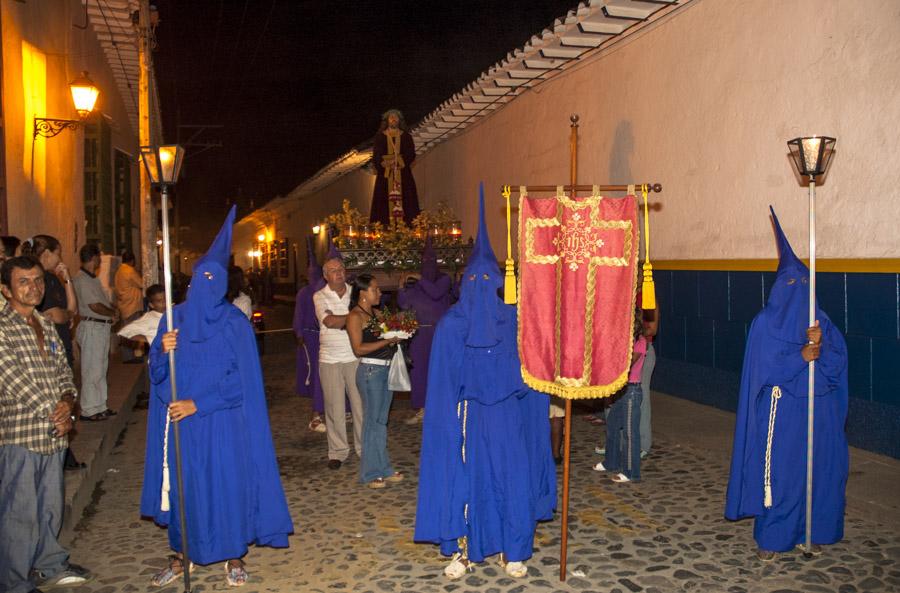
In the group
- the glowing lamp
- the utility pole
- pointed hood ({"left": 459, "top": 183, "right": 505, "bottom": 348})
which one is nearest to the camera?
pointed hood ({"left": 459, "top": 183, "right": 505, "bottom": 348})

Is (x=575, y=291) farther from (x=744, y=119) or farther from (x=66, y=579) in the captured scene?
(x=744, y=119)

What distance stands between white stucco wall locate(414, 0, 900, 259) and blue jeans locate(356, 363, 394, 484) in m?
4.68

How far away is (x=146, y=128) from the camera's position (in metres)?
13.8

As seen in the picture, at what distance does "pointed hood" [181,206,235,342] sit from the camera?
4.50m

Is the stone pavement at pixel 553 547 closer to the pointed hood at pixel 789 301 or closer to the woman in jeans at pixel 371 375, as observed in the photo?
the woman in jeans at pixel 371 375

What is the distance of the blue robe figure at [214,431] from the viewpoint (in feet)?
14.9

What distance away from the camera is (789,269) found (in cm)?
500

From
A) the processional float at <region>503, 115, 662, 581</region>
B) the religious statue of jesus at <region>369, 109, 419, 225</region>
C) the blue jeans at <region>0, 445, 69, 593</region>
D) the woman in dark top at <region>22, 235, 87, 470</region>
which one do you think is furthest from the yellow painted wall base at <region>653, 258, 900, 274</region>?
the woman in dark top at <region>22, 235, 87, 470</region>

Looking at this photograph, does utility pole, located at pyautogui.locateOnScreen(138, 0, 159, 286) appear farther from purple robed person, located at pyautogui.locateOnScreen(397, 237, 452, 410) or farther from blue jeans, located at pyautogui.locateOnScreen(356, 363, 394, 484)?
blue jeans, located at pyautogui.locateOnScreen(356, 363, 394, 484)

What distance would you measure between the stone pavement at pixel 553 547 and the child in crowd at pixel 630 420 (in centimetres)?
16

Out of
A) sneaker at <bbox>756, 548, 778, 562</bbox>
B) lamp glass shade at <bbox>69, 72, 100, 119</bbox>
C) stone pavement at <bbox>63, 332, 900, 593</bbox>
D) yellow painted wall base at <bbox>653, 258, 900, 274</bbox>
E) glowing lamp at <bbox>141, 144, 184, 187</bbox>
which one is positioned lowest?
stone pavement at <bbox>63, 332, 900, 593</bbox>

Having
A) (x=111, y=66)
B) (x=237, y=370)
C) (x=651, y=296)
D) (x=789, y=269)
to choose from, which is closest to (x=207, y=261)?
(x=237, y=370)

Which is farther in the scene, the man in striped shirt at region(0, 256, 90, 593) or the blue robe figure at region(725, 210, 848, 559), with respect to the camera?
the blue robe figure at region(725, 210, 848, 559)

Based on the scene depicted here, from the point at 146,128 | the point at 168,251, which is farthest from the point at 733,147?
the point at 146,128
